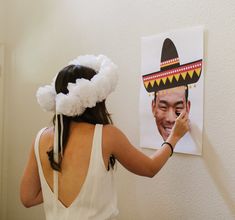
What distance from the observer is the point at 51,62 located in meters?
2.00

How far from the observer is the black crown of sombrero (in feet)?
4.09

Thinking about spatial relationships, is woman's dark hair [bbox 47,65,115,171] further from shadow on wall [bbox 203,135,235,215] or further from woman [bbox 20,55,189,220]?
shadow on wall [bbox 203,135,235,215]

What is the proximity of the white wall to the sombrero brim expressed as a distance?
5 centimetres

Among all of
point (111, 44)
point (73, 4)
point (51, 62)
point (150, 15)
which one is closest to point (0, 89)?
point (51, 62)

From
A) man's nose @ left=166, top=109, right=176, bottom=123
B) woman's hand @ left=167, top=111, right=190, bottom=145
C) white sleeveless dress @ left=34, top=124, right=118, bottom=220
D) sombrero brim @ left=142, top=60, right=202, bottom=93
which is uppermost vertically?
sombrero brim @ left=142, top=60, right=202, bottom=93

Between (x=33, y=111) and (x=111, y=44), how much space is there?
87 cm

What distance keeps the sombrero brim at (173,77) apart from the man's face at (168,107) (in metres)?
0.03

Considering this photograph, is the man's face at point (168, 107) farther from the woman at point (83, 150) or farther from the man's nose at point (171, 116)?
the woman at point (83, 150)

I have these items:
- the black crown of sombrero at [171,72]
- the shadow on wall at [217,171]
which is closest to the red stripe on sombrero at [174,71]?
the black crown of sombrero at [171,72]

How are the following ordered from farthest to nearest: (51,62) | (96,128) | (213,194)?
(51,62)
(213,194)
(96,128)

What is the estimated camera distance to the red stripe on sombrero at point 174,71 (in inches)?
48.8

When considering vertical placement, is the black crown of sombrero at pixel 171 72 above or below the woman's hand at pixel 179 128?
above

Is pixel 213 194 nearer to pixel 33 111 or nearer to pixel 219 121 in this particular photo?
pixel 219 121

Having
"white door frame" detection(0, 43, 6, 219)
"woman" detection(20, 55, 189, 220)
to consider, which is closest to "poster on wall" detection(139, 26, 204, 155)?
"woman" detection(20, 55, 189, 220)
